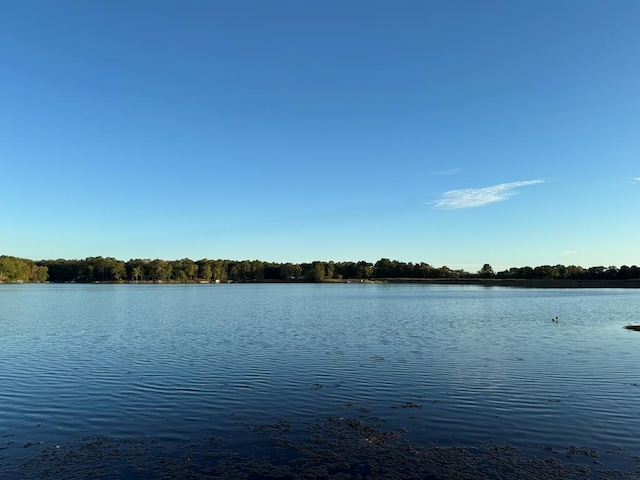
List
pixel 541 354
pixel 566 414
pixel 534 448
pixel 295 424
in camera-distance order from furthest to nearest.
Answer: pixel 541 354, pixel 566 414, pixel 295 424, pixel 534 448

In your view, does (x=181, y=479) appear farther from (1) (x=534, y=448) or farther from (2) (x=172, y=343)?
(2) (x=172, y=343)

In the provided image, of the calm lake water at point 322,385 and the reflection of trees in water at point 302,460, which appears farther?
the calm lake water at point 322,385

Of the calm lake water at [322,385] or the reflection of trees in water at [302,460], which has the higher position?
the calm lake water at [322,385]

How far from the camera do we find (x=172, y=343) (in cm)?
3950

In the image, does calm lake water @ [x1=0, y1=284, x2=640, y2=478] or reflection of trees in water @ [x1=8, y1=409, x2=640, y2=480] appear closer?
reflection of trees in water @ [x1=8, y1=409, x2=640, y2=480]

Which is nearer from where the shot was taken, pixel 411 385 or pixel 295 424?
pixel 295 424

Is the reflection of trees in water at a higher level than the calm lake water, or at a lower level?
lower

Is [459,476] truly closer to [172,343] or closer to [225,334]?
[172,343]

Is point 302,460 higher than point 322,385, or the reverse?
point 322,385

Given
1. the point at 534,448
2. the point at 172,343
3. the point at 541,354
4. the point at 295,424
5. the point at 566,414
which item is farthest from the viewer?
the point at 172,343

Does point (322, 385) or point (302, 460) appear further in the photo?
point (322, 385)

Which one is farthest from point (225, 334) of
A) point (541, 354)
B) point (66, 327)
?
point (541, 354)

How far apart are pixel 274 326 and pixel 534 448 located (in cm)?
3905

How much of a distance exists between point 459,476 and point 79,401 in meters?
16.7
